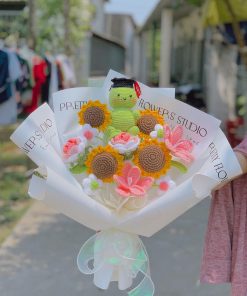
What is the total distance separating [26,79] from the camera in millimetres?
7551

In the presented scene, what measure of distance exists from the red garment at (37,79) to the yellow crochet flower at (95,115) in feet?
18.0

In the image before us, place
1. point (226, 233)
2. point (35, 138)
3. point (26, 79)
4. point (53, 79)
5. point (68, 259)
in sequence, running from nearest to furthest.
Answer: point (35, 138) → point (226, 233) → point (68, 259) → point (26, 79) → point (53, 79)

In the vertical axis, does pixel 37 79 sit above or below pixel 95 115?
below

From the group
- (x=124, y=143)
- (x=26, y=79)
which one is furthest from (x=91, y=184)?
(x=26, y=79)

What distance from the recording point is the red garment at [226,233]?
2635 millimetres

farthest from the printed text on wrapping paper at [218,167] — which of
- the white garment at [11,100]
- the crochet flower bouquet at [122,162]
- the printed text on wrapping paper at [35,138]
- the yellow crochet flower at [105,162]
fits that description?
the white garment at [11,100]

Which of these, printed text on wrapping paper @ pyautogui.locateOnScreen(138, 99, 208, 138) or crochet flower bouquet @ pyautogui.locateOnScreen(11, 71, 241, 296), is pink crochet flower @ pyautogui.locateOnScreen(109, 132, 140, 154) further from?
printed text on wrapping paper @ pyautogui.locateOnScreen(138, 99, 208, 138)

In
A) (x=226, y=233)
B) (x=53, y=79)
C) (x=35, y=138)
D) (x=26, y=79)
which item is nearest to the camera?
(x=35, y=138)

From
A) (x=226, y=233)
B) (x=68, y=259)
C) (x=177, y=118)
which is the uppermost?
(x=177, y=118)

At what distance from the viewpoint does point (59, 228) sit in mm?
5625

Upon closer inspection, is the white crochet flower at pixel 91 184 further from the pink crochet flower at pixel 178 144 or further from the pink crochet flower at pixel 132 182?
the pink crochet flower at pixel 178 144

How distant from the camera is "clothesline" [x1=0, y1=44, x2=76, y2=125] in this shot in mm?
6621

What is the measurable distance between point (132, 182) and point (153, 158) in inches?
5.1

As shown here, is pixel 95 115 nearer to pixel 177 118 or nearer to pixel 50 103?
pixel 177 118
